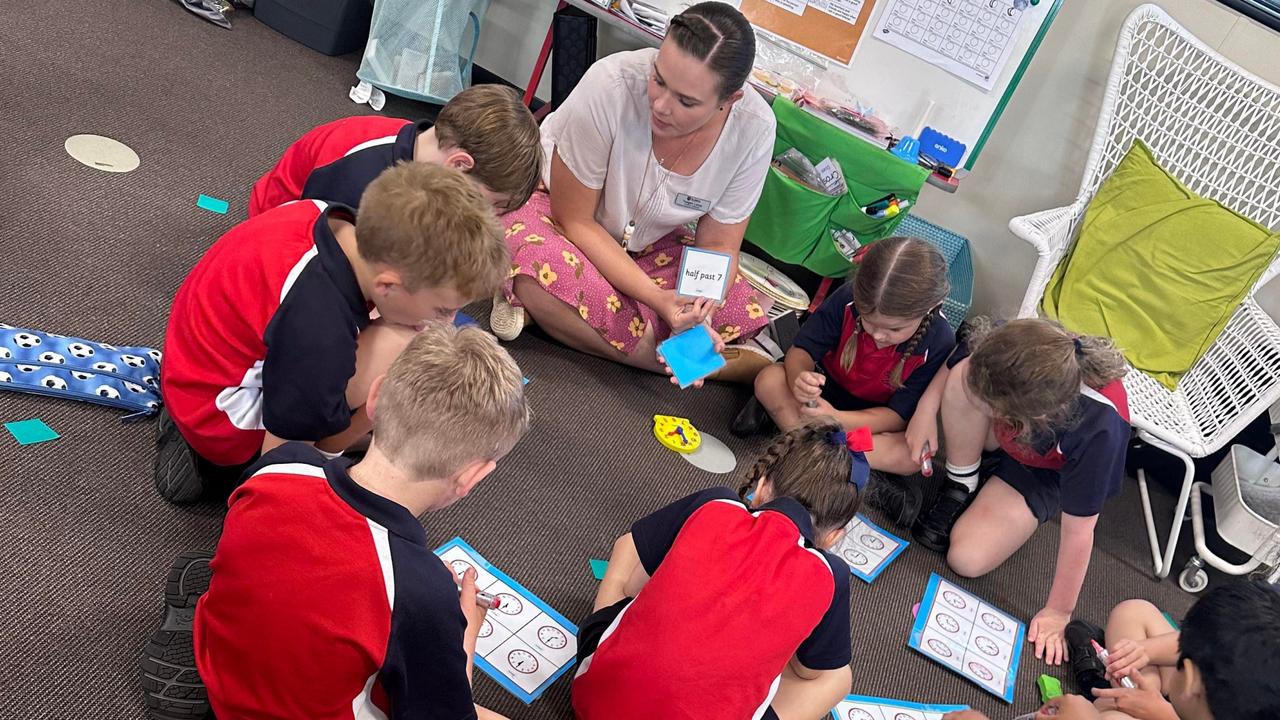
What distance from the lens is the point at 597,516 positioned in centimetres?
223

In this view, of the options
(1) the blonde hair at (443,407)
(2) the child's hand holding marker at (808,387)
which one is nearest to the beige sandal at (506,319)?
(2) the child's hand holding marker at (808,387)

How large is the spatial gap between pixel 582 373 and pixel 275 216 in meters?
1.17

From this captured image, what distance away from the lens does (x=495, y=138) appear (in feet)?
6.21

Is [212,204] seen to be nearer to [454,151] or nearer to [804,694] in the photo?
[454,151]

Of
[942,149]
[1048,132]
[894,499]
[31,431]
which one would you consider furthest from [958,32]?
[31,431]

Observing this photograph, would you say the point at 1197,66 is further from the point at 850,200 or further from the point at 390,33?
the point at 390,33

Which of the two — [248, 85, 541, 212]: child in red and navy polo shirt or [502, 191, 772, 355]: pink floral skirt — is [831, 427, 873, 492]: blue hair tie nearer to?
[248, 85, 541, 212]: child in red and navy polo shirt

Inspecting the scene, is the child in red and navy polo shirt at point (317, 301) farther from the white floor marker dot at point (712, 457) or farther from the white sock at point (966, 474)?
the white sock at point (966, 474)

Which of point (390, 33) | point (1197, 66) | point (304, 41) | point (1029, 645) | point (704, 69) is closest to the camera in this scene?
point (704, 69)

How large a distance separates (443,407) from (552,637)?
2.64 ft

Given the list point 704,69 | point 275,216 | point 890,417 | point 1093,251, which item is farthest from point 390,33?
point 1093,251

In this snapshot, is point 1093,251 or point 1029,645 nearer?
point 1029,645

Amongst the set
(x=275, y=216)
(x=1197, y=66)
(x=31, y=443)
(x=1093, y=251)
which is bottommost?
(x=31, y=443)

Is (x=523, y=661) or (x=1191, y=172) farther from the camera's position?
(x=1191, y=172)
